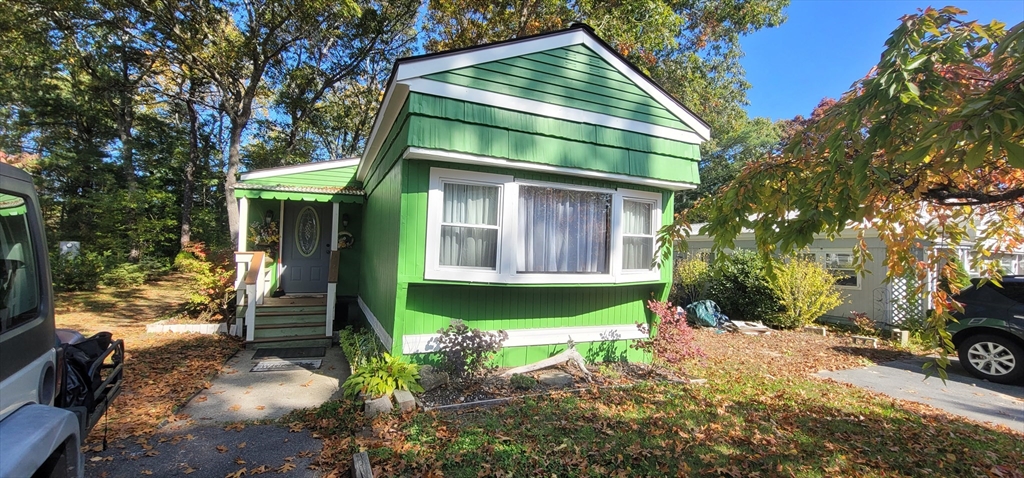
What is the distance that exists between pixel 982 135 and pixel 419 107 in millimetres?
4172

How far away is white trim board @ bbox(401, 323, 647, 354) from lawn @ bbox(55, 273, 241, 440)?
2.49m

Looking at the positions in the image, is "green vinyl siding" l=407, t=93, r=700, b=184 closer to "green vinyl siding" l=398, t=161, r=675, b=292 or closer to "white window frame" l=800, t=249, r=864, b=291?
"green vinyl siding" l=398, t=161, r=675, b=292

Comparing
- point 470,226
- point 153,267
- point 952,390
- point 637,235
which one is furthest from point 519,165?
point 153,267

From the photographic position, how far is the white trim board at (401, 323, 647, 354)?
16.3 feet

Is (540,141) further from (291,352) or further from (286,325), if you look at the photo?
(286,325)

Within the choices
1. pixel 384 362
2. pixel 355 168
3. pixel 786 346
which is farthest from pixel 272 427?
pixel 786 346

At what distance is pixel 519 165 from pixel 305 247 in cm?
676

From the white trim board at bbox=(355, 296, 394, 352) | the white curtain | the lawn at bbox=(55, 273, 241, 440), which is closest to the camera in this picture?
the lawn at bbox=(55, 273, 241, 440)

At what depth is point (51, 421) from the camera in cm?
171

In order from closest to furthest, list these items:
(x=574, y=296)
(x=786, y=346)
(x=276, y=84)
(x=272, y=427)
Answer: (x=272, y=427)
(x=574, y=296)
(x=786, y=346)
(x=276, y=84)

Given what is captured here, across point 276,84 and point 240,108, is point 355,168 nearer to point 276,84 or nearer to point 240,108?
point 240,108

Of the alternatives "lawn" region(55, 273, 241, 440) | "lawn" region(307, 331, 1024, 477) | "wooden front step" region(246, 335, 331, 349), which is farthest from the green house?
"lawn" region(55, 273, 241, 440)

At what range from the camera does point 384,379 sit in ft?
14.3

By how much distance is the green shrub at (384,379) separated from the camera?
4.29 metres
